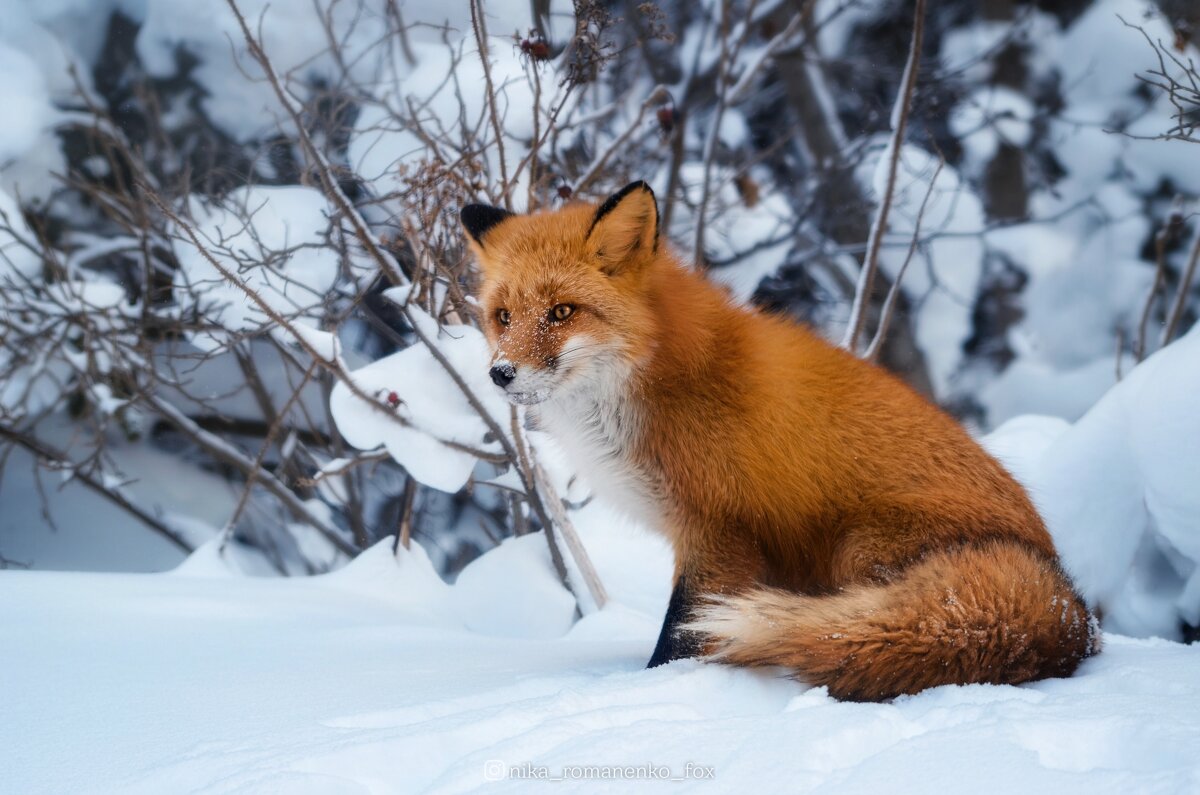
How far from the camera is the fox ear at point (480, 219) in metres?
2.21

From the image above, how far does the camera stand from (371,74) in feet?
15.8

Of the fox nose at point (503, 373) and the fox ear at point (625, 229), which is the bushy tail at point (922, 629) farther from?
the fox ear at point (625, 229)

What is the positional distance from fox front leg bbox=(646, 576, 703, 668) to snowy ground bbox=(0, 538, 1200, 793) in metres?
0.09

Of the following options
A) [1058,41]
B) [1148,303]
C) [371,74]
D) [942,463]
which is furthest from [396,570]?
[1058,41]

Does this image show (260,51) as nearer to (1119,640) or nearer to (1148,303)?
(1119,640)

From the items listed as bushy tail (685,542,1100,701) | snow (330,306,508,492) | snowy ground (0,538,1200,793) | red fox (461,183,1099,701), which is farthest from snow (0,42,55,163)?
bushy tail (685,542,1100,701)

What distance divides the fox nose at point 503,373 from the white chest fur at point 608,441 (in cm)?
19

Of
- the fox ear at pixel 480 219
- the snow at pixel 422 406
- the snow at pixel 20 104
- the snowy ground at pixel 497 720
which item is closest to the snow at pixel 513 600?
the snow at pixel 422 406

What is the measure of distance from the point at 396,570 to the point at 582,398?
1.43 meters

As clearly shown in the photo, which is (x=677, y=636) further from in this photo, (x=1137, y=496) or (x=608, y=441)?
(x=1137, y=496)

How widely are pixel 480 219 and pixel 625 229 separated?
419 millimetres

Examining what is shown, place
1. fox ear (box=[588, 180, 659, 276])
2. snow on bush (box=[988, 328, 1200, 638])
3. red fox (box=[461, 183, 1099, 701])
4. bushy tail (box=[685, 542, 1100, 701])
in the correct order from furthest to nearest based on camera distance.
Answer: snow on bush (box=[988, 328, 1200, 638]) < fox ear (box=[588, 180, 659, 276]) < red fox (box=[461, 183, 1099, 701]) < bushy tail (box=[685, 542, 1100, 701])

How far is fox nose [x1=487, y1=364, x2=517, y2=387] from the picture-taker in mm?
1854

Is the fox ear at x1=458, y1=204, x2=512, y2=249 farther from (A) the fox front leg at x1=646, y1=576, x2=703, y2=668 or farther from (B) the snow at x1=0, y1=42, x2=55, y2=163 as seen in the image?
(B) the snow at x1=0, y1=42, x2=55, y2=163
